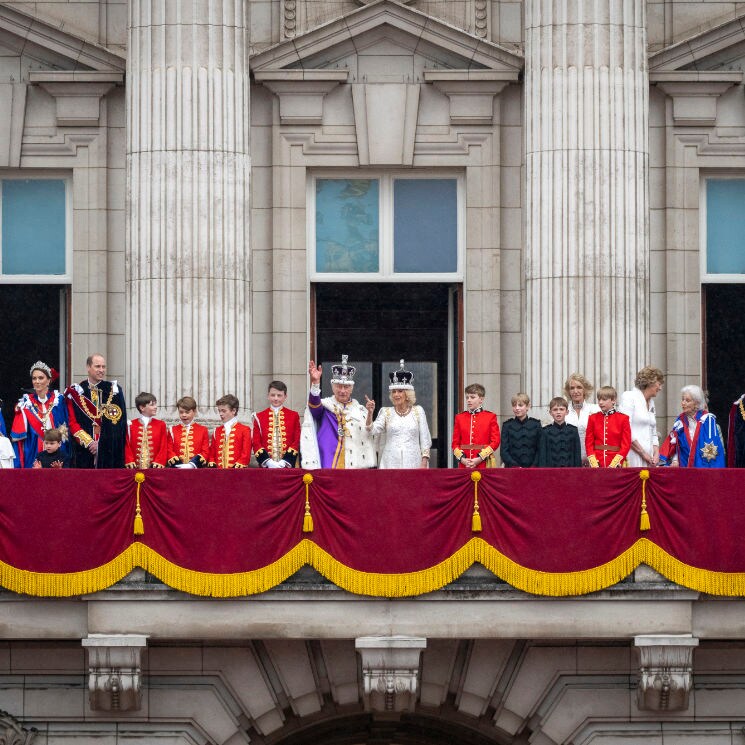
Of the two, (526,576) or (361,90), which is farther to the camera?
(361,90)

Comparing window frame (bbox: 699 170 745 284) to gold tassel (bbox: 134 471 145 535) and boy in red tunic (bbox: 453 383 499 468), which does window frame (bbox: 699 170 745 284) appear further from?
gold tassel (bbox: 134 471 145 535)

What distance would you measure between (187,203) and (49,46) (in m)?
3.61

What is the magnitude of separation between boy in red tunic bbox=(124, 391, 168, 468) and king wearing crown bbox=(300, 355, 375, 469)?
191cm

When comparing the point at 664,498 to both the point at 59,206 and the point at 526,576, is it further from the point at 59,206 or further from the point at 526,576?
the point at 59,206

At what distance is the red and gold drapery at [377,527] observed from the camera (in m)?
30.5

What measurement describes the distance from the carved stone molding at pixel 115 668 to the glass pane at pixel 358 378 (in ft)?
24.1

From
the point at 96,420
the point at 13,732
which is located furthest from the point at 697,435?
the point at 13,732

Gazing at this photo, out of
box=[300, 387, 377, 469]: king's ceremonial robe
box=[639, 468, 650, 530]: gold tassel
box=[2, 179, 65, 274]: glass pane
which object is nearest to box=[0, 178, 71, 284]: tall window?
box=[2, 179, 65, 274]: glass pane

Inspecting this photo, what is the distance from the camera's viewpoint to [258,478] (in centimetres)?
3066

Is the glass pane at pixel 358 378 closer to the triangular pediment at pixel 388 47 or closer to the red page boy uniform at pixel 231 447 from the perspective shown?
the triangular pediment at pixel 388 47

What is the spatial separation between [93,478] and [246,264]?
551 cm

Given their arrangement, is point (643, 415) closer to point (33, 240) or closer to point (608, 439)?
point (608, 439)

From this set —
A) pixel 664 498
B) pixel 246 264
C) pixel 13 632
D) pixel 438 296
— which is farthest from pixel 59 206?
pixel 664 498

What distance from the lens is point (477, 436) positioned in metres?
31.9
